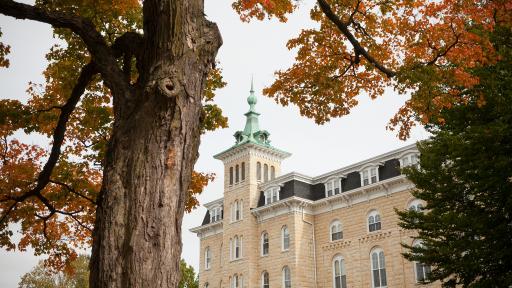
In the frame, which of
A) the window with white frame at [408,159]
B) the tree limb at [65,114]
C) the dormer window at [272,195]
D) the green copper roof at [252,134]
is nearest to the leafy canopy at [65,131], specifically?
the tree limb at [65,114]

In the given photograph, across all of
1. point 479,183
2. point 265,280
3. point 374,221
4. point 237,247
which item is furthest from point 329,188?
point 479,183

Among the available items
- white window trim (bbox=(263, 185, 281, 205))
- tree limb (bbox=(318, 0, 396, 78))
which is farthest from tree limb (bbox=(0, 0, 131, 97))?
white window trim (bbox=(263, 185, 281, 205))

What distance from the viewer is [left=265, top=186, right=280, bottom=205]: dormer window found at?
44.2 metres

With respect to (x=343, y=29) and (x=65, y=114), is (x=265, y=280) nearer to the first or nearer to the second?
(x=343, y=29)

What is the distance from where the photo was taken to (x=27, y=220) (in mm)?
13766

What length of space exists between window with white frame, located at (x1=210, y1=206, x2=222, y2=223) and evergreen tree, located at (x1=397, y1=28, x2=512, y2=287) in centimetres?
3234

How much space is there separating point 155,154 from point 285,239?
37.9m

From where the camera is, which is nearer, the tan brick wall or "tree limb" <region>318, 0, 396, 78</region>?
"tree limb" <region>318, 0, 396, 78</region>

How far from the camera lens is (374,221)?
3741cm

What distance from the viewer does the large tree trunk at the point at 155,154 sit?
16.3ft

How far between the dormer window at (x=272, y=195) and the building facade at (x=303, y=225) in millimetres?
91

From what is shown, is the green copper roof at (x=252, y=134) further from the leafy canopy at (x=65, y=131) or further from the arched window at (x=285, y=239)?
the leafy canopy at (x=65, y=131)

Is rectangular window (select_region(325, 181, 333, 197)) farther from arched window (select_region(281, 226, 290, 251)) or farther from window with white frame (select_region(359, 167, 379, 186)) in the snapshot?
arched window (select_region(281, 226, 290, 251))

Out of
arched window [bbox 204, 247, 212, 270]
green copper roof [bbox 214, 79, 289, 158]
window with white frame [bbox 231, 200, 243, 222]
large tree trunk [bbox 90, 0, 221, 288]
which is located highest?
green copper roof [bbox 214, 79, 289, 158]
